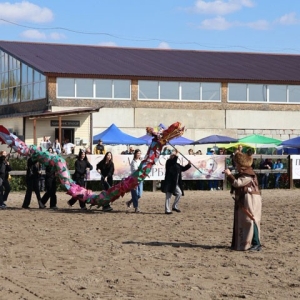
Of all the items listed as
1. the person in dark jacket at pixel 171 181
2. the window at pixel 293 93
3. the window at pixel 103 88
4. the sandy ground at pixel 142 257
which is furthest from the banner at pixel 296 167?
the window at pixel 293 93

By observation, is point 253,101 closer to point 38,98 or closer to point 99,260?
point 38,98

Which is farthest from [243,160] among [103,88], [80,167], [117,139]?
[103,88]

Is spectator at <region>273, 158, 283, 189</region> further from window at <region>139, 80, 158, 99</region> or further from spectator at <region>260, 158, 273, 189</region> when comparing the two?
window at <region>139, 80, 158, 99</region>

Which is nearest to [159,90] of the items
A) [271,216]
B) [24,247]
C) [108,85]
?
[108,85]

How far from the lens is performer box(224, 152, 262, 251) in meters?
13.5

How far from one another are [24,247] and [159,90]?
38.3 metres

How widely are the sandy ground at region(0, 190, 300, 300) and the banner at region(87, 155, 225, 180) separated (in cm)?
903

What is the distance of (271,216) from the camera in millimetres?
20328

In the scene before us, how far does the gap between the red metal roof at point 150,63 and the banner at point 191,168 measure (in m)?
18.6

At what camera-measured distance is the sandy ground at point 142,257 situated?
32.7 feet

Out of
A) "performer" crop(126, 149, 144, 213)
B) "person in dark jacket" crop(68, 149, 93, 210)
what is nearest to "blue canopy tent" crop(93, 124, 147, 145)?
"person in dark jacket" crop(68, 149, 93, 210)

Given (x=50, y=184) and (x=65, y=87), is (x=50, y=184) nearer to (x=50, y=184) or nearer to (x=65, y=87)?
(x=50, y=184)

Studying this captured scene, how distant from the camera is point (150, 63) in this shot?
178ft

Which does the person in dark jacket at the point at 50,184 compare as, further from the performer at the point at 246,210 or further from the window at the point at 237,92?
the window at the point at 237,92
